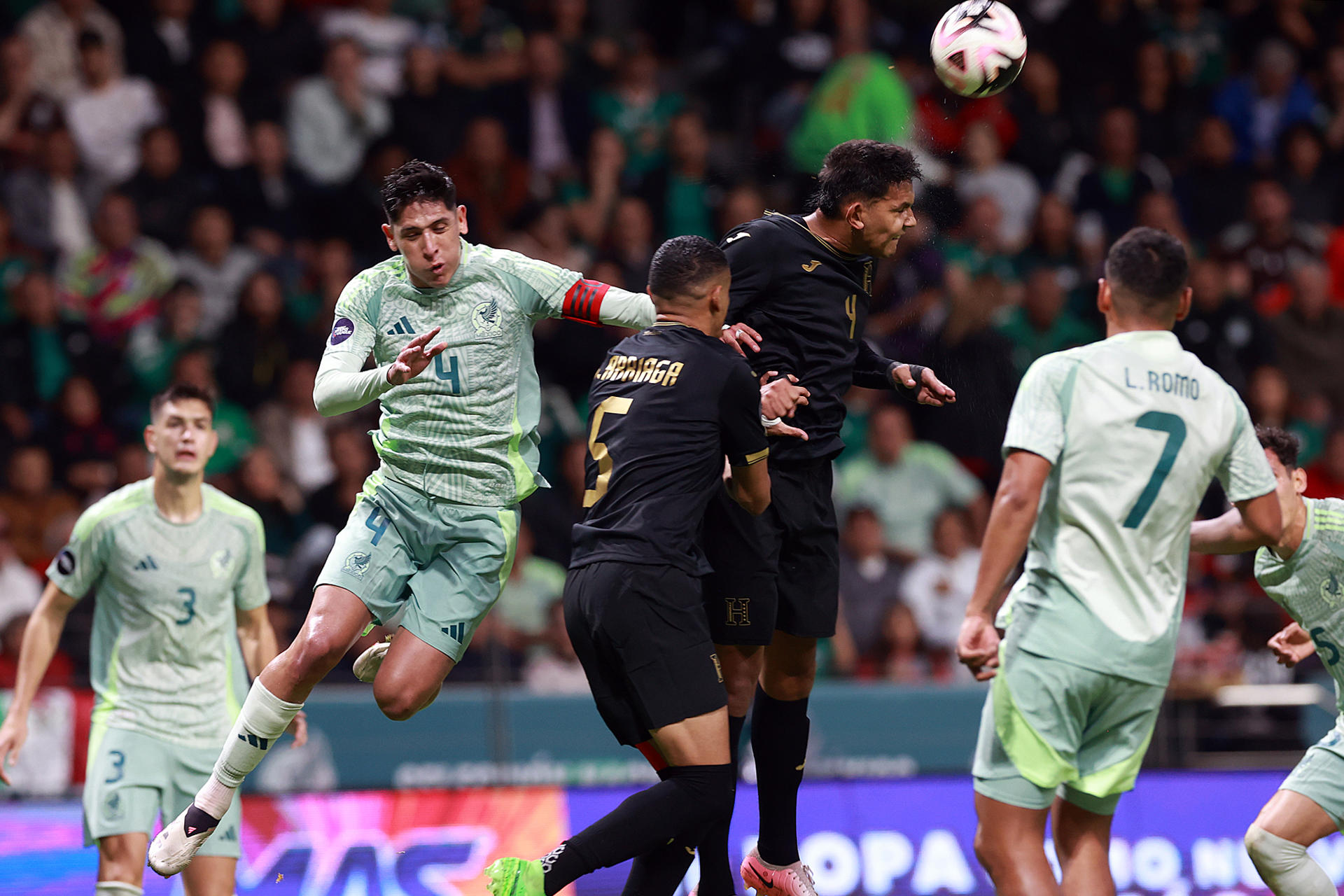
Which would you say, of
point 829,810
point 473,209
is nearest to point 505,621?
point 829,810

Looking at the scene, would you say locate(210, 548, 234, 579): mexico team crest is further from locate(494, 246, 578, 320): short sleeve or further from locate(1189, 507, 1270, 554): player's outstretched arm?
locate(1189, 507, 1270, 554): player's outstretched arm

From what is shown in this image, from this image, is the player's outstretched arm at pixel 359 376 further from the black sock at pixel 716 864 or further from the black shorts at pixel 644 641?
the black sock at pixel 716 864

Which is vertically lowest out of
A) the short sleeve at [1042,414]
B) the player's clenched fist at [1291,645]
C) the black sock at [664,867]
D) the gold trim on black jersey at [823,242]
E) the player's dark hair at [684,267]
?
the black sock at [664,867]

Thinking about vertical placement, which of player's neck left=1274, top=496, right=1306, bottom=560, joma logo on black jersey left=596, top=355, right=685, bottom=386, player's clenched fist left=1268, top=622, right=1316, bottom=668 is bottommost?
player's clenched fist left=1268, top=622, right=1316, bottom=668

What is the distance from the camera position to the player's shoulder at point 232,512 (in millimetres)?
7281

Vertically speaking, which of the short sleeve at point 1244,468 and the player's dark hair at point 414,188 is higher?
the player's dark hair at point 414,188

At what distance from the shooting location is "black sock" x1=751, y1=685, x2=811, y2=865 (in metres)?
6.38

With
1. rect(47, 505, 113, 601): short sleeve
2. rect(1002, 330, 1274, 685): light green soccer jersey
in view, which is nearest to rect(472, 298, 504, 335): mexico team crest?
rect(1002, 330, 1274, 685): light green soccer jersey

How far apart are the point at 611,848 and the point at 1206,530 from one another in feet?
8.73

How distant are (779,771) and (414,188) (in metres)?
2.84

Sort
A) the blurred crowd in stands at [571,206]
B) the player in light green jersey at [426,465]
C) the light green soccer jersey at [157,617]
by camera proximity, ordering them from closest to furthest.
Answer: the player in light green jersey at [426,465] < the light green soccer jersey at [157,617] < the blurred crowd in stands at [571,206]

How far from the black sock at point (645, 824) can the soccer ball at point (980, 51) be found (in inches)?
127

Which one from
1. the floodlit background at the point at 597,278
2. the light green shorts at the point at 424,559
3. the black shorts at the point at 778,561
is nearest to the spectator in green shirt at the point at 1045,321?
the floodlit background at the point at 597,278

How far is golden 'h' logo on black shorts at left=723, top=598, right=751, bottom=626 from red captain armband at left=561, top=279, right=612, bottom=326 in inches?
48.8
